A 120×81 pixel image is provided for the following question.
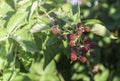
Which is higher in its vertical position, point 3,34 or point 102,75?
point 3,34

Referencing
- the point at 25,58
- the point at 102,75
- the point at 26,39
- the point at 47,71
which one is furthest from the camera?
the point at 102,75

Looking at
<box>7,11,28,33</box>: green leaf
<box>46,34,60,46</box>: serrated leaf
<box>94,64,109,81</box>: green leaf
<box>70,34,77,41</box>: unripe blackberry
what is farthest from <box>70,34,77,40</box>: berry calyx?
<box>94,64,109,81</box>: green leaf

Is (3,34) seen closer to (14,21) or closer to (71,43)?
(14,21)

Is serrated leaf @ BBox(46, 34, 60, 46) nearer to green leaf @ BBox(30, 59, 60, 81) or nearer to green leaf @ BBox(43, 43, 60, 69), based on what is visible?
green leaf @ BBox(43, 43, 60, 69)

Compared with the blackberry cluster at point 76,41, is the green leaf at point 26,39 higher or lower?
higher

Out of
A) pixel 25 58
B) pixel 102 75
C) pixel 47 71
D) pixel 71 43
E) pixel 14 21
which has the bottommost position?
pixel 102 75

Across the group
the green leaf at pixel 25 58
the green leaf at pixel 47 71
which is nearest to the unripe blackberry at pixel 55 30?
the green leaf at pixel 25 58

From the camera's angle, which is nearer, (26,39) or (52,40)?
(26,39)

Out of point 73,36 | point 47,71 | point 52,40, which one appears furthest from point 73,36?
point 47,71

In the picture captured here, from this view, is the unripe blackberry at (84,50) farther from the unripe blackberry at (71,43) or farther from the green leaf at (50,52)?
the green leaf at (50,52)

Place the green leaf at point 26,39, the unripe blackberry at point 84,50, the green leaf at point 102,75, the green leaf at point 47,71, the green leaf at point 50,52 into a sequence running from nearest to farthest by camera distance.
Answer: the green leaf at point 26,39, the unripe blackberry at point 84,50, the green leaf at point 50,52, the green leaf at point 47,71, the green leaf at point 102,75
